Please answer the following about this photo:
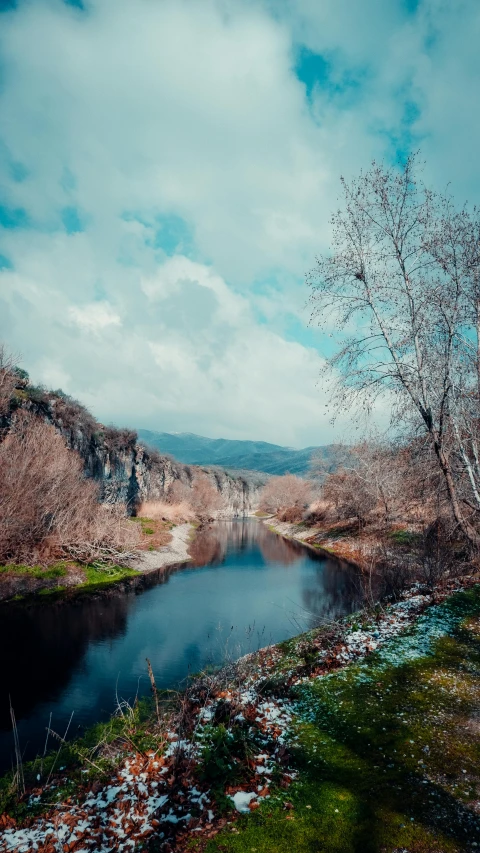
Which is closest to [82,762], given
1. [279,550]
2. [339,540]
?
[339,540]

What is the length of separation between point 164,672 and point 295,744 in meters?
9.33

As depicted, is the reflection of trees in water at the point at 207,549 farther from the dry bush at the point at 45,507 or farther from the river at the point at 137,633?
the dry bush at the point at 45,507

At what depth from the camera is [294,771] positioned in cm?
595

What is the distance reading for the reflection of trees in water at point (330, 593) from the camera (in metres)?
20.2

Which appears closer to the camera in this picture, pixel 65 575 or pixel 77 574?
pixel 65 575

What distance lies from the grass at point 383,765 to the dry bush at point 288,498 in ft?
193

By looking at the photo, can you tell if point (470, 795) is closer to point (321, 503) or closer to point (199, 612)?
point (199, 612)

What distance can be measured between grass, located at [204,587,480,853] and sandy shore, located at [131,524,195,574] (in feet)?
82.8

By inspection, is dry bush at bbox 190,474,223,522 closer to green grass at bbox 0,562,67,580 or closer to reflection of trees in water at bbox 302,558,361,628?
reflection of trees in water at bbox 302,558,361,628

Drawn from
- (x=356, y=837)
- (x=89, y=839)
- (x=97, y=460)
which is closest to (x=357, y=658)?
(x=356, y=837)

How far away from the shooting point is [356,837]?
4602 millimetres

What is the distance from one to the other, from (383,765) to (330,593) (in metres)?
20.2

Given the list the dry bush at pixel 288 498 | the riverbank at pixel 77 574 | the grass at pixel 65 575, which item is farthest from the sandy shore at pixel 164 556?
the dry bush at pixel 288 498

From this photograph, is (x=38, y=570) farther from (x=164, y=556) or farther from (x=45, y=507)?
(x=164, y=556)
